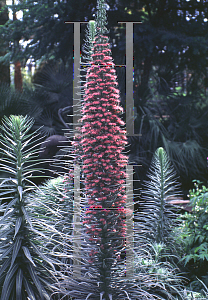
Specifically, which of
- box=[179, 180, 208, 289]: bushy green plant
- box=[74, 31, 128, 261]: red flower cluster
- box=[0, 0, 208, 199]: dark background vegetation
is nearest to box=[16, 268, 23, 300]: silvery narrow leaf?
box=[74, 31, 128, 261]: red flower cluster

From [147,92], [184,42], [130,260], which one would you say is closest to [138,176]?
[147,92]

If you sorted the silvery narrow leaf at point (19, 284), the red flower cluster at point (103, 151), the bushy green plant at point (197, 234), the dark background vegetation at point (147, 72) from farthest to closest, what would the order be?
the dark background vegetation at point (147, 72)
the bushy green plant at point (197, 234)
the red flower cluster at point (103, 151)
the silvery narrow leaf at point (19, 284)

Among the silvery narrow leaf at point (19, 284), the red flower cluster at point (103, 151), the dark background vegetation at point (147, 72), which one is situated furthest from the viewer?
the dark background vegetation at point (147, 72)

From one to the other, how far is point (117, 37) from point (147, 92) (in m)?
2.02

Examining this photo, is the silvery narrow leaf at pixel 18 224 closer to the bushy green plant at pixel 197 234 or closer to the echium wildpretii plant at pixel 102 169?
the echium wildpretii plant at pixel 102 169

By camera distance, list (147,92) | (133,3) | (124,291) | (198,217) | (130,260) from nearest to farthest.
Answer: (124,291) → (130,260) → (198,217) → (147,92) → (133,3)

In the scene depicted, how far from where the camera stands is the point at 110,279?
96.9 inches

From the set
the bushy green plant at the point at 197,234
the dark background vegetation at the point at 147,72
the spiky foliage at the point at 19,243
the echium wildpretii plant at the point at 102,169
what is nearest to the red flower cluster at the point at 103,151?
the echium wildpretii plant at the point at 102,169

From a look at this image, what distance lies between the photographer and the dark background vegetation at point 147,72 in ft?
21.4

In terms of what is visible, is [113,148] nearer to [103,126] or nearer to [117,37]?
[103,126]

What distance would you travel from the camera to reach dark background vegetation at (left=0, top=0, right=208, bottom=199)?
6.51 meters

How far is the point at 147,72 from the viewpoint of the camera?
27.0ft

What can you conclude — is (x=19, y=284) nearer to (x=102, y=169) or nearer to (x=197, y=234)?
(x=102, y=169)

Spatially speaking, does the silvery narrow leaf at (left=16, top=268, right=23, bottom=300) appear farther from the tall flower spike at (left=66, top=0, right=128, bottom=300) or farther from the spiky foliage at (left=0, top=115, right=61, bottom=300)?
the tall flower spike at (left=66, top=0, right=128, bottom=300)
